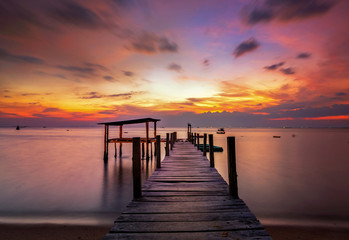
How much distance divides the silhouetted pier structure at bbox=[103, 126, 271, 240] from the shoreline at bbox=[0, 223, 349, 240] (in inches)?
129

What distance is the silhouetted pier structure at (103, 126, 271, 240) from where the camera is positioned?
3.06 meters

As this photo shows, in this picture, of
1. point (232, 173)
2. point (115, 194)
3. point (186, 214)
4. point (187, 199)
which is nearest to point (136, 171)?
point (187, 199)

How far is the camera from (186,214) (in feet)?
12.2

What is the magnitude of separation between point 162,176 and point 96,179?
10760 mm

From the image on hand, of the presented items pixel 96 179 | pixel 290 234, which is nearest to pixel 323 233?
pixel 290 234

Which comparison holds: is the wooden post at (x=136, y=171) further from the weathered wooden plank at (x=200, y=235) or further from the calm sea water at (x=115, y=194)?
the calm sea water at (x=115, y=194)

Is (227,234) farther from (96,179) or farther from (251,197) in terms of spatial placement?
(96,179)

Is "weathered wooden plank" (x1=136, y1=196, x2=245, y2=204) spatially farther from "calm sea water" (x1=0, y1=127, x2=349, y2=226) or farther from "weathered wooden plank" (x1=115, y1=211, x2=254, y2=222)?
"calm sea water" (x1=0, y1=127, x2=349, y2=226)

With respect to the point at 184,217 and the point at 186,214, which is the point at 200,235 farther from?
the point at 186,214

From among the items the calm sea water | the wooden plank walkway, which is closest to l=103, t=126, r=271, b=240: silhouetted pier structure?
the wooden plank walkway

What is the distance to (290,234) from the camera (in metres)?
6.93

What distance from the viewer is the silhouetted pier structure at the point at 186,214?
10.0 feet

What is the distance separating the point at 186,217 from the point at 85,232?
5.39 m

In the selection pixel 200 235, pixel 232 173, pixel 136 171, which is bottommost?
pixel 200 235
